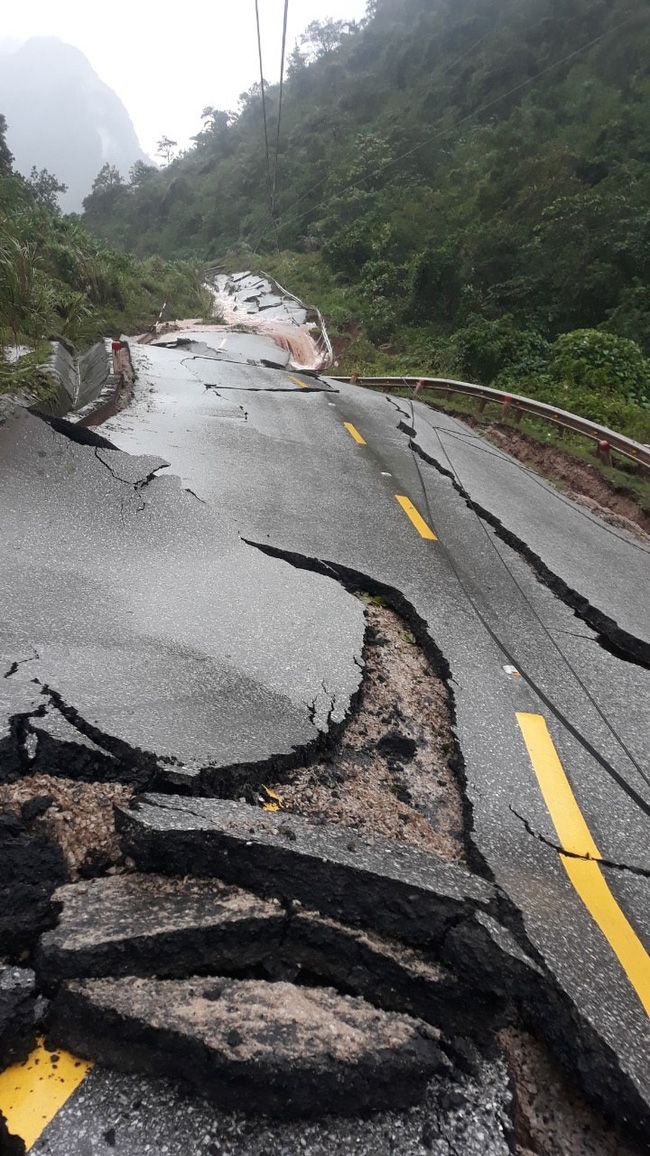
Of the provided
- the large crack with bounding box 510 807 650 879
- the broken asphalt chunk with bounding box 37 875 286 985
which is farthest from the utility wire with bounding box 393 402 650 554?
the broken asphalt chunk with bounding box 37 875 286 985

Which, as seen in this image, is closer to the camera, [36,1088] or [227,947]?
[36,1088]

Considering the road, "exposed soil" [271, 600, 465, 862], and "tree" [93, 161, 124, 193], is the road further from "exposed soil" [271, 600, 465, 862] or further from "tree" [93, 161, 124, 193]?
"tree" [93, 161, 124, 193]

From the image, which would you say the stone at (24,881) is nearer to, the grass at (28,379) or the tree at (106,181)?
the grass at (28,379)

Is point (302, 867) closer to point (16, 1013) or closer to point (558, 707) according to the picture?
point (16, 1013)

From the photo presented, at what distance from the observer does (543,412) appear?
36.2ft

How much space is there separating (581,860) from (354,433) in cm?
789

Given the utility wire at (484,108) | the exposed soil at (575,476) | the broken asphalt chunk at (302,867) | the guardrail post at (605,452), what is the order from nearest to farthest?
the broken asphalt chunk at (302,867) < the exposed soil at (575,476) < the guardrail post at (605,452) < the utility wire at (484,108)

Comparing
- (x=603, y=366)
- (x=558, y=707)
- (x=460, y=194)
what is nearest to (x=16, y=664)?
(x=558, y=707)

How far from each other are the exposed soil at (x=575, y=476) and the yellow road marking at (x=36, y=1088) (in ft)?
25.1

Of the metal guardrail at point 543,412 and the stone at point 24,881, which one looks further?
the metal guardrail at point 543,412

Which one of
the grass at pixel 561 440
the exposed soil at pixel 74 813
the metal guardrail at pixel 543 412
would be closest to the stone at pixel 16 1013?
the exposed soil at pixel 74 813

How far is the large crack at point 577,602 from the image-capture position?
184 inches

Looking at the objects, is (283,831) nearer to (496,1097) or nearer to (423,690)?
(496,1097)

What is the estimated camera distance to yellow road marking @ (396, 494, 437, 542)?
6211 mm
